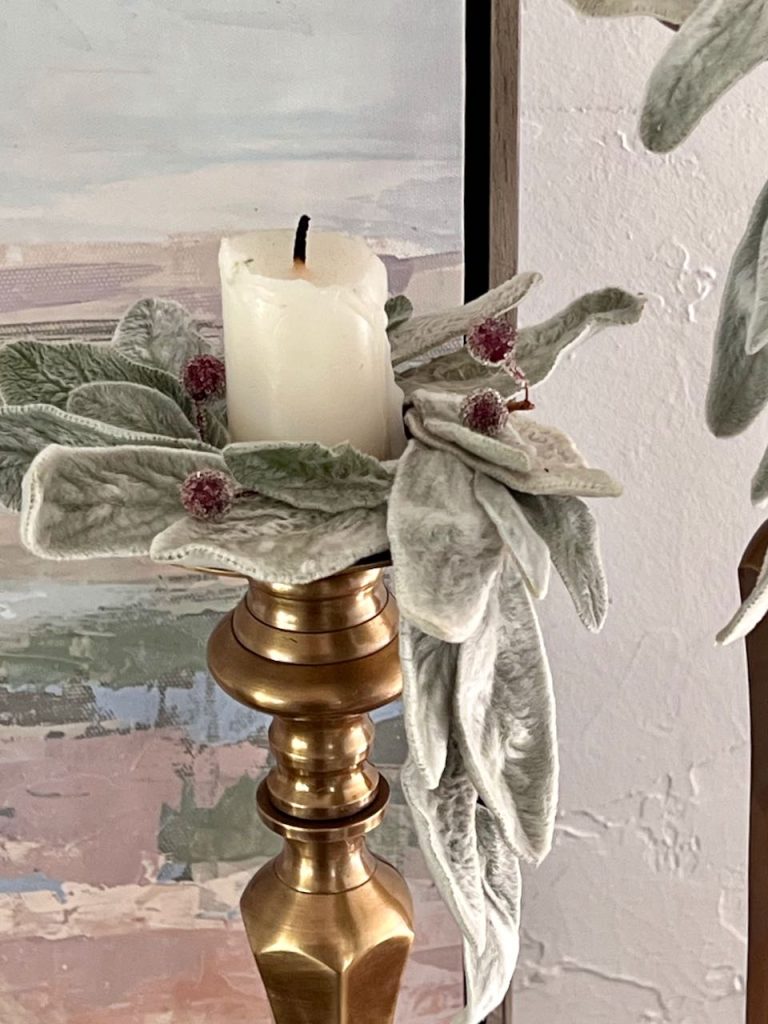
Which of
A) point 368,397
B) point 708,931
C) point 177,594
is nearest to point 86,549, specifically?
point 368,397

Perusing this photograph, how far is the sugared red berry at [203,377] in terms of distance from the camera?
44 centimetres

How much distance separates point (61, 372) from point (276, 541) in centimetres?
14

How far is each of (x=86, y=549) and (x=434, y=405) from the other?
14cm

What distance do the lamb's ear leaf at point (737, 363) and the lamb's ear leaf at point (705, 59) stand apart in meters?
0.07

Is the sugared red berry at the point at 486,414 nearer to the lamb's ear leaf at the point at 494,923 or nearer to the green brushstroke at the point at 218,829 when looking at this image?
the lamb's ear leaf at the point at 494,923

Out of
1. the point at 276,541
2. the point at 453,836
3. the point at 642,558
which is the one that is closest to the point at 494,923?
the point at 453,836

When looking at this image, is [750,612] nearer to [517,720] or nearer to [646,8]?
[517,720]

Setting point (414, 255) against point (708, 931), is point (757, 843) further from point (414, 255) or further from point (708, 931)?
point (414, 255)

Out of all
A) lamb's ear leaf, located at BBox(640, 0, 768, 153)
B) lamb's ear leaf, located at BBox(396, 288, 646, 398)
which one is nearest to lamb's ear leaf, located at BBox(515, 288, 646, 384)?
lamb's ear leaf, located at BBox(396, 288, 646, 398)

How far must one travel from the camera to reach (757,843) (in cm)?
59

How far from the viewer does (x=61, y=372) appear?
1.45ft

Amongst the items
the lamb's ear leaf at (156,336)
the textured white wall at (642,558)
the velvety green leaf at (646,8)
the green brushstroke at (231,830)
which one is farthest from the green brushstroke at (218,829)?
the velvety green leaf at (646,8)

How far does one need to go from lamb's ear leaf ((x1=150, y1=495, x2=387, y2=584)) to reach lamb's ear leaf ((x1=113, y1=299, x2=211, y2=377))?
0.38 ft

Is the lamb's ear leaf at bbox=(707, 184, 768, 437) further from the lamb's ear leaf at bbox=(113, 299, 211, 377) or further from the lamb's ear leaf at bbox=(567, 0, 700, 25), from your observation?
the lamb's ear leaf at bbox=(113, 299, 211, 377)
